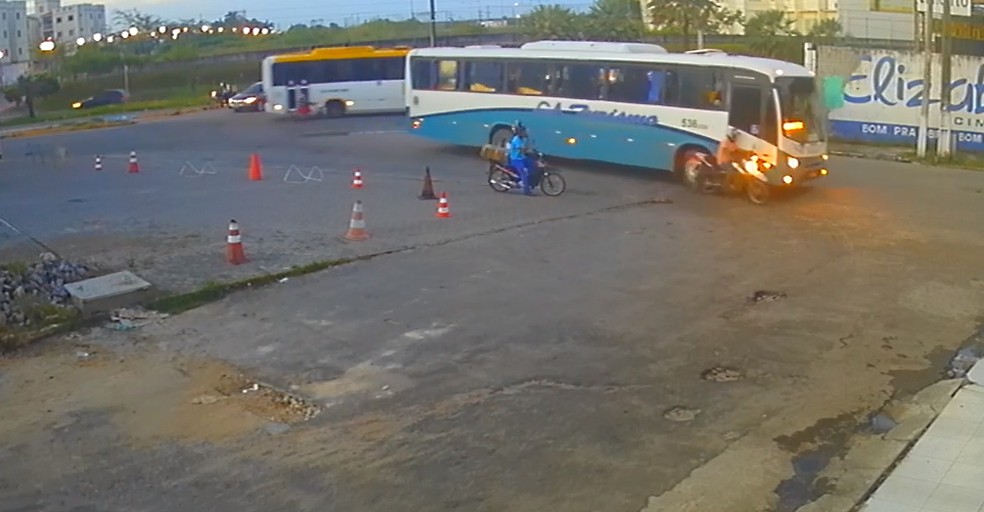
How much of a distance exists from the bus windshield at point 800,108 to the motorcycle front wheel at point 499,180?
534 centimetres

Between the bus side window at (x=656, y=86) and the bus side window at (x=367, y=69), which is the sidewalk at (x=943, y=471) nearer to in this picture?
the bus side window at (x=656, y=86)

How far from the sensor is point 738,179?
794 inches

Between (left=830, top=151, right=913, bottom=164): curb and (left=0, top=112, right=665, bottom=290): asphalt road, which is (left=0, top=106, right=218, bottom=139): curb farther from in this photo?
(left=830, top=151, right=913, bottom=164): curb

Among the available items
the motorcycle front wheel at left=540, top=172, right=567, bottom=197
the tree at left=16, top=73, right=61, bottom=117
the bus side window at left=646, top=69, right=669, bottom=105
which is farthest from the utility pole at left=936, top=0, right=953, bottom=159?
the tree at left=16, top=73, right=61, bottom=117

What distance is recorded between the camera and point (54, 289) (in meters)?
12.8

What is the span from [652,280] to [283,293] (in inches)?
183

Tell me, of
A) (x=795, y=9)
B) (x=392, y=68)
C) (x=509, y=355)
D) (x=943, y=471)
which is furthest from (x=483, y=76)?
(x=795, y=9)

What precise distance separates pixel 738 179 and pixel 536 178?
382 cm

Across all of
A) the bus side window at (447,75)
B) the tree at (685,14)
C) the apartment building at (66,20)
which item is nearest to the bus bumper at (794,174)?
the bus side window at (447,75)

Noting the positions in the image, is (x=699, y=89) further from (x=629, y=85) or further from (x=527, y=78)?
(x=527, y=78)

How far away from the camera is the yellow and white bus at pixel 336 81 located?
131ft

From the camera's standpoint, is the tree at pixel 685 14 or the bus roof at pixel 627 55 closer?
the bus roof at pixel 627 55

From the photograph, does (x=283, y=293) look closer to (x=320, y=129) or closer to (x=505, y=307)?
(x=505, y=307)

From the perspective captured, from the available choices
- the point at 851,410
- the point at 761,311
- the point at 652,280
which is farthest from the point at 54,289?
the point at 851,410
